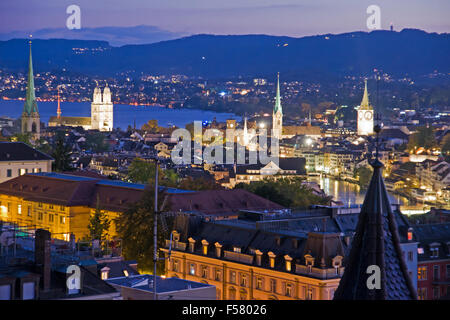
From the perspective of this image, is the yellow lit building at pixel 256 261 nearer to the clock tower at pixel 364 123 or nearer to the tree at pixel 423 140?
the tree at pixel 423 140

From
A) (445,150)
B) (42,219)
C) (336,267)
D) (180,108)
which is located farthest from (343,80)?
(336,267)

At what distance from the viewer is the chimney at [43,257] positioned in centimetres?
1020

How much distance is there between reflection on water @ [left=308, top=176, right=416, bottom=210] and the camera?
2077 inches

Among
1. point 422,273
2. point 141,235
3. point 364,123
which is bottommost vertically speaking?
point 422,273

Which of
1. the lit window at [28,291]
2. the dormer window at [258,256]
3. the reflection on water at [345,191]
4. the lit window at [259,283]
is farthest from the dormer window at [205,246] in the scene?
the reflection on water at [345,191]

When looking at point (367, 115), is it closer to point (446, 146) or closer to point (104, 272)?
point (446, 146)

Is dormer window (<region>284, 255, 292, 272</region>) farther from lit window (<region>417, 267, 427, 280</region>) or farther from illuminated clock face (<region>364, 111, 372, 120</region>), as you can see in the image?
illuminated clock face (<region>364, 111, 372, 120</region>)

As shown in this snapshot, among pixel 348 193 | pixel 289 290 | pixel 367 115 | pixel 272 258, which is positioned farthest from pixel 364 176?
pixel 367 115

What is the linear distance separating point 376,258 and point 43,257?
4548mm

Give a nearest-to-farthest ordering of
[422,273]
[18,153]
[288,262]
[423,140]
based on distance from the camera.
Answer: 1. [288,262]
2. [422,273]
3. [18,153]
4. [423,140]

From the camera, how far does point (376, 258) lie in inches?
267

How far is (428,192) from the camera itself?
5850cm

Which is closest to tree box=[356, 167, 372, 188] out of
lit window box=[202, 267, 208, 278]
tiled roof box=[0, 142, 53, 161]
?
tiled roof box=[0, 142, 53, 161]
